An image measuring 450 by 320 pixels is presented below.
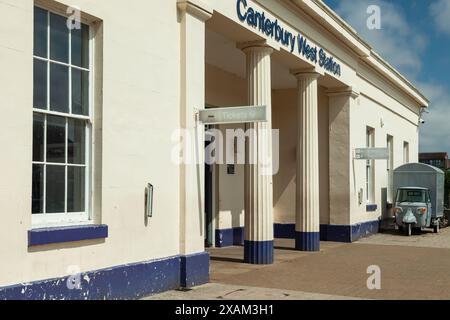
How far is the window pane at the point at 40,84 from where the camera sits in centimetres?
631

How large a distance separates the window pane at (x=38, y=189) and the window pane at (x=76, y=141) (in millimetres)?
512

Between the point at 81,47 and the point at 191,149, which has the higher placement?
the point at 81,47

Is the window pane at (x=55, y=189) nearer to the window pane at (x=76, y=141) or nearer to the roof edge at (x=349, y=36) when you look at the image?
the window pane at (x=76, y=141)

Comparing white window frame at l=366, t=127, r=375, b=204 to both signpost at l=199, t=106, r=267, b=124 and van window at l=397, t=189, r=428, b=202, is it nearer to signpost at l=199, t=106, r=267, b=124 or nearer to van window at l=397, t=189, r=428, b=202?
van window at l=397, t=189, r=428, b=202

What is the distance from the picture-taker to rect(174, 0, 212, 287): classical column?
8.57 meters

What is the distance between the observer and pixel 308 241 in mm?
13891

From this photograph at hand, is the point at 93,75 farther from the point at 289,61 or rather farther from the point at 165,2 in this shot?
the point at 289,61

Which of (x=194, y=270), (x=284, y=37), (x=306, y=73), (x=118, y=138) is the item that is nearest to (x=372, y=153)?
(x=306, y=73)

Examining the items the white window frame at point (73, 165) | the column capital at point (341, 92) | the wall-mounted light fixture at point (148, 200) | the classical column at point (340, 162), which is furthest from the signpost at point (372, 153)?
the white window frame at point (73, 165)

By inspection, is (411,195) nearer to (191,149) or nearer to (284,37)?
(284,37)

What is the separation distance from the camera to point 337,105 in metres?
16.8

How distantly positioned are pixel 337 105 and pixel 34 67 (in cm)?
1192

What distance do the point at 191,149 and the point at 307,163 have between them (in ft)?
18.5
